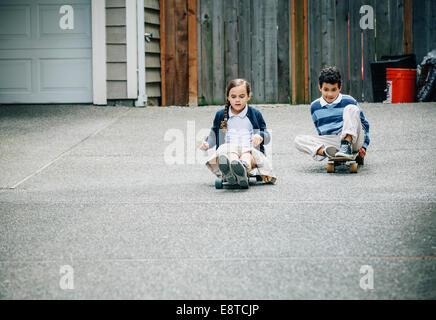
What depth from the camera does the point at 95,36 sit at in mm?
11352

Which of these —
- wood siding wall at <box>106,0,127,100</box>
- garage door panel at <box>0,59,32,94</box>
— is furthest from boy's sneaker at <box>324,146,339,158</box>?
garage door panel at <box>0,59,32,94</box>

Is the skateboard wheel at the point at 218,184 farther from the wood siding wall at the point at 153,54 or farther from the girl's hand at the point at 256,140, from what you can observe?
the wood siding wall at the point at 153,54

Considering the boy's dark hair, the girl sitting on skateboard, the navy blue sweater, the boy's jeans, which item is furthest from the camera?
the boy's dark hair

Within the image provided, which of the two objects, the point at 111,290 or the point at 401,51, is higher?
the point at 401,51

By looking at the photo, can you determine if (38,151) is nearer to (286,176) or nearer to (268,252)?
(286,176)

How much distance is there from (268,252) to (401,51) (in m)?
8.73

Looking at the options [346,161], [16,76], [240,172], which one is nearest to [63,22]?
[16,76]

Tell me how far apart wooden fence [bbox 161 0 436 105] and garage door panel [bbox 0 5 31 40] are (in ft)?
7.52

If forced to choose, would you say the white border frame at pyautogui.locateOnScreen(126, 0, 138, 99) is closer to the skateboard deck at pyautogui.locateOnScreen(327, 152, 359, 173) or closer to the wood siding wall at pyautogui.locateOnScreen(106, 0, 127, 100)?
the wood siding wall at pyautogui.locateOnScreen(106, 0, 127, 100)

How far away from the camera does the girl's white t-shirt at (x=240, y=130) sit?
6.29 metres

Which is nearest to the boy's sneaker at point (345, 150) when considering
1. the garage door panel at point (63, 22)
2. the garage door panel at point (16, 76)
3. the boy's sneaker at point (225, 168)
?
the boy's sneaker at point (225, 168)

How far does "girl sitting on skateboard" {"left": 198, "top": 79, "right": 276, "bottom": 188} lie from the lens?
6.11 metres

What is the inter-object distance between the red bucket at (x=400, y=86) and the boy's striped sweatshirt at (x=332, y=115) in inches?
189
